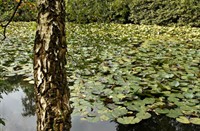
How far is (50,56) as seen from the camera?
48.8 inches

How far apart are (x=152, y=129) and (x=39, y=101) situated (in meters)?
1.52

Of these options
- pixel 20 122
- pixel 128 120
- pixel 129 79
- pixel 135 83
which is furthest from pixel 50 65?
pixel 129 79

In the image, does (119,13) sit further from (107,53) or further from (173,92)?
(173,92)

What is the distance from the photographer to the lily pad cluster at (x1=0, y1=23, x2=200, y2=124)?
2613 mm

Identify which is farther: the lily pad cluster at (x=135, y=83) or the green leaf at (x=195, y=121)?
the lily pad cluster at (x=135, y=83)

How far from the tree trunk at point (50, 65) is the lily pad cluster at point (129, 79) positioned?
15 centimetres

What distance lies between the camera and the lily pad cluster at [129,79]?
261 centimetres

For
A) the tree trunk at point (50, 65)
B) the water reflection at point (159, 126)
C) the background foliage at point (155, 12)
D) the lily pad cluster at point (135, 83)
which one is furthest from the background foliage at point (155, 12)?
the tree trunk at point (50, 65)

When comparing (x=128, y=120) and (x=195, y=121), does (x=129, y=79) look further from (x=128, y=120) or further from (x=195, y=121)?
(x=195, y=121)

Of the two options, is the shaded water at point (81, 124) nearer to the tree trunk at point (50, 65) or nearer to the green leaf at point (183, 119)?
the green leaf at point (183, 119)

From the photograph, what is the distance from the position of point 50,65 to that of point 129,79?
223cm

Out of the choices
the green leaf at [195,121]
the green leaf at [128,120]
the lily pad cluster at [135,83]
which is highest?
the lily pad cluster at [135,83]

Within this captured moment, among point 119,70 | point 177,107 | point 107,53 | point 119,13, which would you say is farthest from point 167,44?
point 119,13

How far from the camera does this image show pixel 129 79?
339 cm
